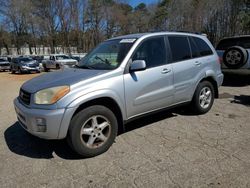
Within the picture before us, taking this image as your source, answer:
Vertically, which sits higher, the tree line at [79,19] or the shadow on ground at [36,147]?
the tree line at [79,19]

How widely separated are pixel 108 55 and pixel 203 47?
219 cm

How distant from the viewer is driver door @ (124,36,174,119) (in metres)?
3.98

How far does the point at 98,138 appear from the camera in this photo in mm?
3734

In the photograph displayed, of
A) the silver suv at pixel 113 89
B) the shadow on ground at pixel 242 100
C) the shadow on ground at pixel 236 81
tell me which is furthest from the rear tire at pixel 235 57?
the silver suv at pixel 113 89

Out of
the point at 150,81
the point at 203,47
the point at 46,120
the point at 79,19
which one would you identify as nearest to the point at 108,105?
the point at 150,81

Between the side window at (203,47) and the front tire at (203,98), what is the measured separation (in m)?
0.62

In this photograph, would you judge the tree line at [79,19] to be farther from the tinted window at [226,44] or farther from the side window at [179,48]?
the side window at [179,48]

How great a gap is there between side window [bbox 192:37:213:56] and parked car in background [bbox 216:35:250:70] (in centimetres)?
268

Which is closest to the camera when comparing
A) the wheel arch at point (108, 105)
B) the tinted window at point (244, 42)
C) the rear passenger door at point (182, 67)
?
the wheel arch at point (108, 105)

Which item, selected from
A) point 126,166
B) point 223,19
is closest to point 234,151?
point 126,166

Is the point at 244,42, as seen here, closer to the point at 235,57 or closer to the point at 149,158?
the point at 235,57

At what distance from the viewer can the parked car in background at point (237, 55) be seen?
299 inches

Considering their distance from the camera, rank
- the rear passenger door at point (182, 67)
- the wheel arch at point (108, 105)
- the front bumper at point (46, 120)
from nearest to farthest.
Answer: the front bumper at point (46, 120) < the wheel arch at point (108, 105) < the rear passenger door at point (182, 67)

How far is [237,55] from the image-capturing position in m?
7.70
